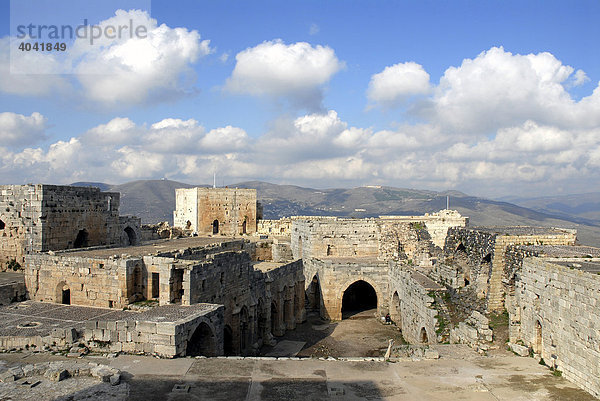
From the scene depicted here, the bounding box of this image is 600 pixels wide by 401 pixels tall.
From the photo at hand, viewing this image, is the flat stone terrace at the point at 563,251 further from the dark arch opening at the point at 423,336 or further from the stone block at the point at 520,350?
the dark arch opening at the point at 423,336

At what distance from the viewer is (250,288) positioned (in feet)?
65.6

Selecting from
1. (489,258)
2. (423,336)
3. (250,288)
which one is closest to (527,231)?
(489,258)

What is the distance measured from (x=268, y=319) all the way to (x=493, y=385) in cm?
1272

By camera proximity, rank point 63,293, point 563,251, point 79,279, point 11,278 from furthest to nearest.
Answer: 1. point 11,278
2. point 63,293
3. point 79,279
4. point 563,251

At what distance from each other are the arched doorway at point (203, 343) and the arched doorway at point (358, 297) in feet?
58.2

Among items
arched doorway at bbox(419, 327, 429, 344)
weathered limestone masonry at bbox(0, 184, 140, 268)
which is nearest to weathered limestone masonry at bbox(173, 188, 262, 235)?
weathered limestone masonry at bbox(0, 184, 140, 268)

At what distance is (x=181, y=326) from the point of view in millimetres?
12242

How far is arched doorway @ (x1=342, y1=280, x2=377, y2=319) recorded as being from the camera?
31.4 metres

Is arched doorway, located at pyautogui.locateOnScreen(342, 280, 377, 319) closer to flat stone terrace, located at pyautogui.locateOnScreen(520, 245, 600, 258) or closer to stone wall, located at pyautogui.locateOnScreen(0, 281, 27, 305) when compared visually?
flat stone terrace, located at pyautogui.locateOnScreen(520, 245, 600, 258)

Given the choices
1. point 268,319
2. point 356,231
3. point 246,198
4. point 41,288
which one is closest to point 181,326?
point 41,288

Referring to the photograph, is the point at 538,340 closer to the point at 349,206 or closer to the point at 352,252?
the point at 352,252

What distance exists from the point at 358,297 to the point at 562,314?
20895mm

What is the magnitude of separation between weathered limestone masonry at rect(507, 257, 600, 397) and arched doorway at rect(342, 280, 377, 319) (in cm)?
1699

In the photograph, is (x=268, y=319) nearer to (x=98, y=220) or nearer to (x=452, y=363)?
(x=98, y=220)
